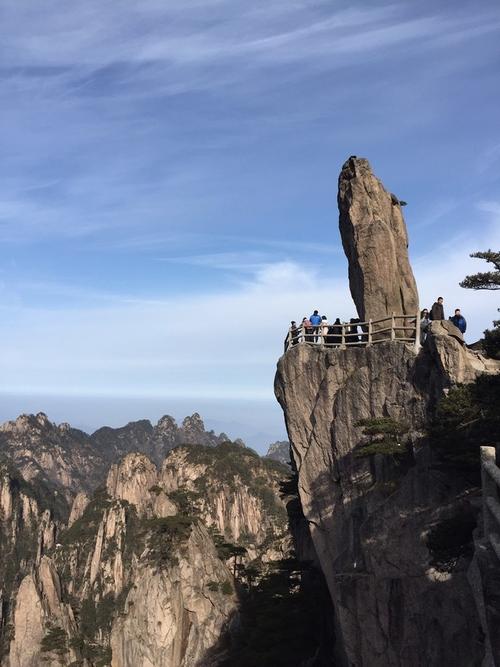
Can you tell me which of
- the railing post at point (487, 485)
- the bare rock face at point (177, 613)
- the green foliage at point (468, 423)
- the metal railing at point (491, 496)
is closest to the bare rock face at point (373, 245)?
the green foliage at point (468, 423)

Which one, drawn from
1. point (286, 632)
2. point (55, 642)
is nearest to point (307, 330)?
point (286, 632)

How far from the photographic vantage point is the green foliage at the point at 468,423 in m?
19.0

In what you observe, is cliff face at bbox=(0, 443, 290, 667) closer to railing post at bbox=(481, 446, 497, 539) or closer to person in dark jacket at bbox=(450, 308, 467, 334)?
person in dark jacket at bbox=(450, 308, 467, 334)

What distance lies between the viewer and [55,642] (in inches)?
3142

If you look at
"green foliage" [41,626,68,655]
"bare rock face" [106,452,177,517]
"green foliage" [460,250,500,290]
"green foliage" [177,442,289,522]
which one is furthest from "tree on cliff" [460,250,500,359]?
"bare rock face" [106,452,177,517]

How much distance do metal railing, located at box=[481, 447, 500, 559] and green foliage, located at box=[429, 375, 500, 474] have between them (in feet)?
13.8

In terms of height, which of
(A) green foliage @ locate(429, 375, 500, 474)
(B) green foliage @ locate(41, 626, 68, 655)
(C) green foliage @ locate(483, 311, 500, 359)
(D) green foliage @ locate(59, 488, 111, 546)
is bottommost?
(B) green foliage @ locate(41, 626, 68, 655)

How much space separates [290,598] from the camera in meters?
37.8

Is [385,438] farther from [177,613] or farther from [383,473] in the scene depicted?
[177,613]

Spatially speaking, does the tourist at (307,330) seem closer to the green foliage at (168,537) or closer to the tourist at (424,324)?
the tourist at (424,324)

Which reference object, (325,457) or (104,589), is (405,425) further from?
(104,589)

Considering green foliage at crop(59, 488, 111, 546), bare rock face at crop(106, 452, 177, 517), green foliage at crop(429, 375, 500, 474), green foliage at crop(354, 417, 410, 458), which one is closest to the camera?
green foliage at crop(429, 375, 500, 474)

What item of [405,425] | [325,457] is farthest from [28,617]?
[405,425]

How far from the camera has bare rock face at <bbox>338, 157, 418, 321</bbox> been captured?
32062 millimetres
